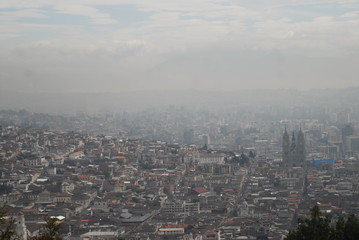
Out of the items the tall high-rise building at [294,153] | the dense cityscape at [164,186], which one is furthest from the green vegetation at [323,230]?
the tall high-rise building at [294,153]

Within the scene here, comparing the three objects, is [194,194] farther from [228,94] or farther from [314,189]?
[228,94]

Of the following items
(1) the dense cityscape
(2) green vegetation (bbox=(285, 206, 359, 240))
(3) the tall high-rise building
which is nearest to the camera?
(2) green vegetation (bbox=(285, 206, 359, 240))

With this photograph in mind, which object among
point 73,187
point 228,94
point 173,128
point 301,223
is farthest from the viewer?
point 228,94

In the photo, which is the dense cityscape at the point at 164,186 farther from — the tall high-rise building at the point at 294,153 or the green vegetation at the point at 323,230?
the green vegetation at the point at 323,230

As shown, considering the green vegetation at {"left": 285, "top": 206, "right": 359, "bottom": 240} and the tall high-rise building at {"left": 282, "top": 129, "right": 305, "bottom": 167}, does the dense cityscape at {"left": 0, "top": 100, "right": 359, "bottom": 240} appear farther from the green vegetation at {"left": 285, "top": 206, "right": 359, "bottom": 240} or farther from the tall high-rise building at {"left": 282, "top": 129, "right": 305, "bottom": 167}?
the green vegetation at {"left": 285, "top": 206, "right": 359, "bottom": 240}

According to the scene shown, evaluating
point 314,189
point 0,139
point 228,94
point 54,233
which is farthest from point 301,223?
point 228,94

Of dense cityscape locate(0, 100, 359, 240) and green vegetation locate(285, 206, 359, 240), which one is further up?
green vegetation locate(285, 206, 359, 240)

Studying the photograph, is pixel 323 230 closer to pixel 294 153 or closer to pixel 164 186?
pixel 164 186

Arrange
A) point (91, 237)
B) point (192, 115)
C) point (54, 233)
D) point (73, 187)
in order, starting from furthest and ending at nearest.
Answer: point (192, 115) < point (73, 187) < point (91, 237) < point (54, 233)

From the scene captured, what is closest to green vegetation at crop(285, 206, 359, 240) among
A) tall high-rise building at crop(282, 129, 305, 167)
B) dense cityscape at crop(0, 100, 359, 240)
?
dense cityscape at crop(0, 100, 359, 240)
